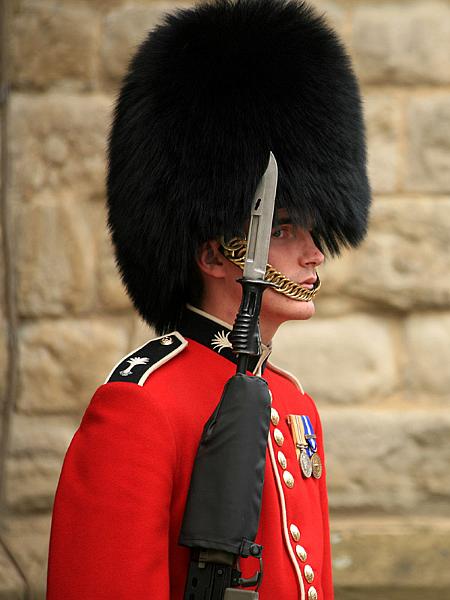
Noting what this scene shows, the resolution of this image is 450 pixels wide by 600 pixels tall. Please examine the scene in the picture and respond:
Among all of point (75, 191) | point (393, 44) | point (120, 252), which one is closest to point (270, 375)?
point (120, 252)

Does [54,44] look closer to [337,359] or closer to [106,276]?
[106,276]

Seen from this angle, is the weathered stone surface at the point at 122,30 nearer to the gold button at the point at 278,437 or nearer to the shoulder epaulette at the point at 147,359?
the shoulder epaulette at the point at 147,359

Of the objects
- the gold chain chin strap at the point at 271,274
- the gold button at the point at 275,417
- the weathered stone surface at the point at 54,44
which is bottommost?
the gold button at the point at 275,417

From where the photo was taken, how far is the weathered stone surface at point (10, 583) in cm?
302

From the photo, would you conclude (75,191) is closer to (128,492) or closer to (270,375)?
(270,375)

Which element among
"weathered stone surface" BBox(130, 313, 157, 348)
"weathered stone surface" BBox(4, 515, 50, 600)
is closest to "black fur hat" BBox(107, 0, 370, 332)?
"weathered stone surface" BBox(130, 313, 157, 348)

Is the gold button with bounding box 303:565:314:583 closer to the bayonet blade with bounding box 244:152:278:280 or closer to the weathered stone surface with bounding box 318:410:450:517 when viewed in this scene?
the bayonet blade with bounding box 244:152:278:280

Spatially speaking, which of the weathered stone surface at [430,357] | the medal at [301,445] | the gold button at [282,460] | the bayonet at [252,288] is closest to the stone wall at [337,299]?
the weathered stone surface at [430,357]

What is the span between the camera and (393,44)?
319cm

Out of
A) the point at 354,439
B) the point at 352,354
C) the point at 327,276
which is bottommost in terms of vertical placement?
the point at 354,439

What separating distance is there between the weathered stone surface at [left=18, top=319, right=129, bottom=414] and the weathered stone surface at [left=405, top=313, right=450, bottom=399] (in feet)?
2.86

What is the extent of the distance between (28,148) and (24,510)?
1.06 metres

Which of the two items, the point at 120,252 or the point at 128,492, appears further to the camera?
the point at 120,252

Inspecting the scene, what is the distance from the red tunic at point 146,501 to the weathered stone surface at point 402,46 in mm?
1533
